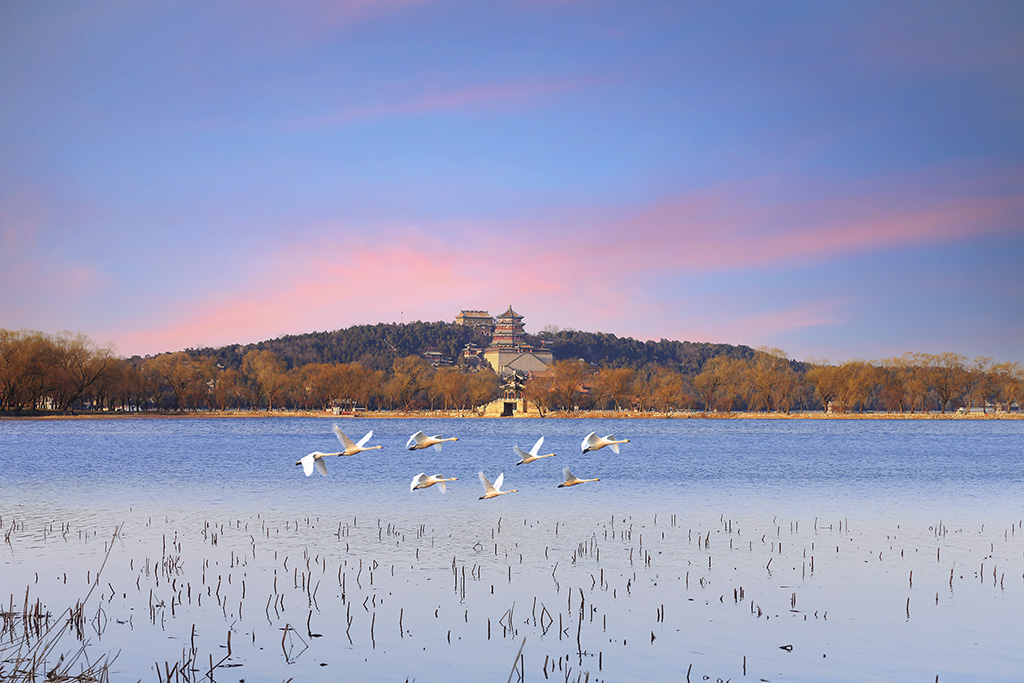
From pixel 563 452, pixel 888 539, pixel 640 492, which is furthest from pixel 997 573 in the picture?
pixel 563 452

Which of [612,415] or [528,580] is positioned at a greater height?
[612,415]

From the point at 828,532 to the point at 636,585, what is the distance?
10.3 m

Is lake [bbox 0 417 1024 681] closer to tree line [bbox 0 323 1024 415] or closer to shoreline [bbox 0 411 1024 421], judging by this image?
tree line [bbox 0 323 1024 415]

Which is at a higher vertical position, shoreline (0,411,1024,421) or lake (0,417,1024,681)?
shoreline (0,411,1024,421)

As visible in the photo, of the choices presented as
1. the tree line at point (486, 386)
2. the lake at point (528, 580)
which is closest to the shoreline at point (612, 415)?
the tree line at point (486, 386)

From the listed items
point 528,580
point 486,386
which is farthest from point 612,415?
point 528,580

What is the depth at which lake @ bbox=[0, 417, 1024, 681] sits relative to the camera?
1382cm

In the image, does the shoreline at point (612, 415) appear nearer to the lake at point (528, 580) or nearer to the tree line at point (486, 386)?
the tree line at point (486, 386)

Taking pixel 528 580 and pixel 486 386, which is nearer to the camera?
pixel 528 580

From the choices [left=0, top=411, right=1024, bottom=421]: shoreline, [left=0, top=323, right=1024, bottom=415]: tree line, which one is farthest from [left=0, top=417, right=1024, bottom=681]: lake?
[left=0, top=411, right=1024, bottom=421]: shoreline

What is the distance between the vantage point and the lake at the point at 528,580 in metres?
13.8

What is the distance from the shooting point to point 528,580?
1889 centimetres

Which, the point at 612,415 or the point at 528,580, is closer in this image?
the point at 528,580

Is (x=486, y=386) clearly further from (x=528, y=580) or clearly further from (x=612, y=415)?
(x=528, y=580)
